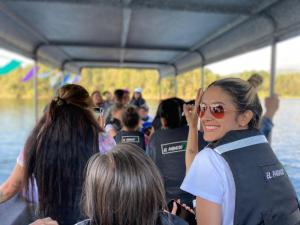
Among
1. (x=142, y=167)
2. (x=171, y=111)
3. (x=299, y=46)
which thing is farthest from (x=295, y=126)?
(x=142, y=167)

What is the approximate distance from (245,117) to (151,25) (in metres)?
3.21

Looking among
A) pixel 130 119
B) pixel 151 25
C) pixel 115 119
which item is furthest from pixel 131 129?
pixel 151 25

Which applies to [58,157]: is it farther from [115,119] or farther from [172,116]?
[115,119]

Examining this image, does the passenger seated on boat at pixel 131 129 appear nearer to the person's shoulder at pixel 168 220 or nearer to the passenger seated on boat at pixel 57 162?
the passenger seated on boat at pixel 57 162

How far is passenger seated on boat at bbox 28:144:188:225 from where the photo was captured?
3.18 feet

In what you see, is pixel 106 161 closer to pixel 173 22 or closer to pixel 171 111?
pixel 171 111

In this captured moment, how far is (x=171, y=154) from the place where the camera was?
7.97ft

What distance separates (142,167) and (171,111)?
1551 mm

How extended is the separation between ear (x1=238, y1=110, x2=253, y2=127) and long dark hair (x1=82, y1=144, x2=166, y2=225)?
48cm

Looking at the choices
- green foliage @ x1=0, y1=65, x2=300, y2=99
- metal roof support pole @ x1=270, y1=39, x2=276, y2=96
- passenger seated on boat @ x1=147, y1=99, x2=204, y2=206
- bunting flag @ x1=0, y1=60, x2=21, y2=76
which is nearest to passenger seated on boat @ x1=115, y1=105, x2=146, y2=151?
passenger seated on boat @ x1=147, y1=99, x2=204, y2=206

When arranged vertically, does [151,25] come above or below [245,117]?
above

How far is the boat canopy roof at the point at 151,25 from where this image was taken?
291 centimetres

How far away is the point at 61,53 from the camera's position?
688 cm

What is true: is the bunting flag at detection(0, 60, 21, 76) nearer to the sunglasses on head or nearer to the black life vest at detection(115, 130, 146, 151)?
the black life vest at detection(115, 130, 146, 151)
